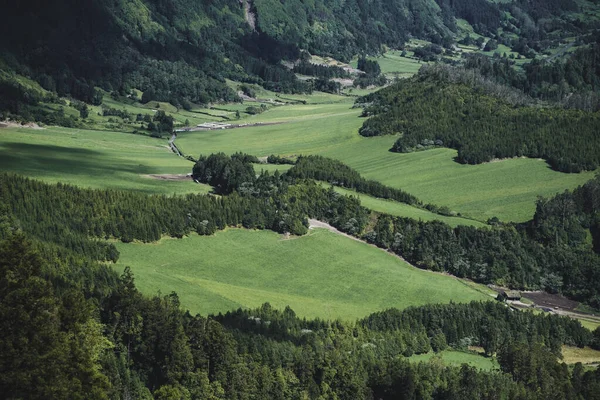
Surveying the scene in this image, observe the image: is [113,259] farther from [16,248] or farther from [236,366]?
[16,248]

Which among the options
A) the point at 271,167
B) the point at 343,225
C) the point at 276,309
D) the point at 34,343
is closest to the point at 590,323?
the point at 343,225

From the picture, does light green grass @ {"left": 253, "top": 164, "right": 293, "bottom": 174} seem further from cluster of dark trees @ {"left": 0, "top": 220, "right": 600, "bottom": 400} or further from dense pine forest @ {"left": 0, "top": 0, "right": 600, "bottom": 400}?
cluster of dark trees @ {"left": 0, "top": 220, "right": 600, "bottom": 400}

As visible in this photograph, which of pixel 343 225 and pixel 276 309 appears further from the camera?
pixel 343 225

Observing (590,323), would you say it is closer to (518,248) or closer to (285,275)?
(518,248)

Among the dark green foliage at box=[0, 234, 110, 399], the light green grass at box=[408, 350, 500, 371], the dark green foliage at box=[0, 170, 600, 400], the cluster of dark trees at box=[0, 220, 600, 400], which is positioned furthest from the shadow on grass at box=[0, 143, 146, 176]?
the dark green foliage at box=[0, 234, 110, 399]

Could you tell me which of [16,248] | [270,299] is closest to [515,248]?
[270,299]
